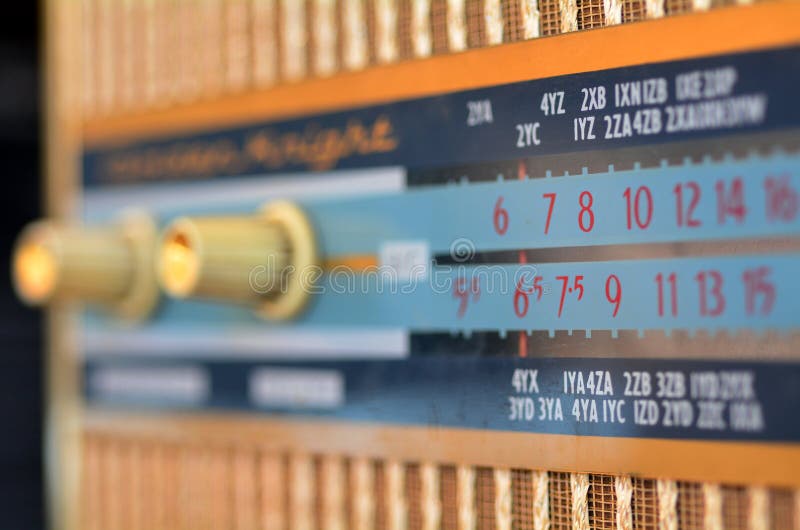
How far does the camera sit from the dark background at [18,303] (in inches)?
33.2

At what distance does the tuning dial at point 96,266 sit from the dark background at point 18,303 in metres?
0.21

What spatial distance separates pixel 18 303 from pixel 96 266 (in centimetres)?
26

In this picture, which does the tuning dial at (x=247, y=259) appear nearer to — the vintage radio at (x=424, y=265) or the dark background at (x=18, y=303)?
the vintage radio at (x=424, y=265)

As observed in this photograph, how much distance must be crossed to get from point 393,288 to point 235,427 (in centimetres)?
14

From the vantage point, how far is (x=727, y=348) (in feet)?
1.38

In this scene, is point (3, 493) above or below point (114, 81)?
below

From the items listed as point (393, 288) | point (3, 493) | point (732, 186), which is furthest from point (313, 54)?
point (3, 493)

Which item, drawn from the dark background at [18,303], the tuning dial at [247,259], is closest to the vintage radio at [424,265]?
the tuning dial at [247,259]

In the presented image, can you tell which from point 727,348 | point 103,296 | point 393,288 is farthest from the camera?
point 103,296

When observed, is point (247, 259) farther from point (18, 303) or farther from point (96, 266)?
point (18, 303)

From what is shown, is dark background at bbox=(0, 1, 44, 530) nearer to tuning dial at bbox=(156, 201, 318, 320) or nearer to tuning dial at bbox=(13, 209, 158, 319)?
tuning dial at bbox=(13, 209, 158, 319)

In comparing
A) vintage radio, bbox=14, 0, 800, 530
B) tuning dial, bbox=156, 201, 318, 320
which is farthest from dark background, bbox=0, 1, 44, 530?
tuning dial, bbox=156, 201, 318, 320

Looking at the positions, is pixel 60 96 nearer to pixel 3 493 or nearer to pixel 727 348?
pixel 3 493

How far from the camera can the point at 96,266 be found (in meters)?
0.63
